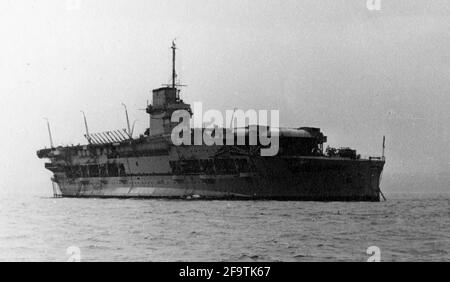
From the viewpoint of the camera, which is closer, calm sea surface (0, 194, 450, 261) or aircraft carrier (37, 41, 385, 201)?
calm sea surface (0, 194, 450, 261)

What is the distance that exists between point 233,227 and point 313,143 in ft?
69.7

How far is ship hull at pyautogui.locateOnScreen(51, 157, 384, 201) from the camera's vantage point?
40.4 m

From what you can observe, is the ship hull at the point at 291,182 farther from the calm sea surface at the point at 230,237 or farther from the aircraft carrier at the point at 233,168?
the calm sea surface at the point at 230,237

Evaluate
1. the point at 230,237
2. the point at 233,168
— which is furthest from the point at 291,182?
the point at 230,237

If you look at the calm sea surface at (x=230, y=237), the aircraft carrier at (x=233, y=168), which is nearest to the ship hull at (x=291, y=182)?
the aircraft carrier at (x=233, y=168)

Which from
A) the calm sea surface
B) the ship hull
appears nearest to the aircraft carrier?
the ship hull

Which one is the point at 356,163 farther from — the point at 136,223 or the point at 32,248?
the point at 32,248

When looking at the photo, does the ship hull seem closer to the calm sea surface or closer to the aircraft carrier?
the aircraft carrier

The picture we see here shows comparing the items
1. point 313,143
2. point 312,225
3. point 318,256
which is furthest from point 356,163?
point 318,256

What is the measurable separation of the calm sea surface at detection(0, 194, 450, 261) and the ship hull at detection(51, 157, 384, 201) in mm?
10396

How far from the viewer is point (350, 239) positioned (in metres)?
20.1

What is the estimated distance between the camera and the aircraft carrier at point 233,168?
133 feet

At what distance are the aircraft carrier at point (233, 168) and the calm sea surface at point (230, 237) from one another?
10.5 m
